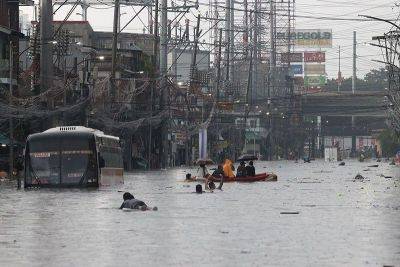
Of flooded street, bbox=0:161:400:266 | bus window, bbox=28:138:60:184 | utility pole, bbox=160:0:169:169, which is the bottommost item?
flooded street, bbox=0:161:400:266

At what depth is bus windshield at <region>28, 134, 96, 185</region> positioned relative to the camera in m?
54.8

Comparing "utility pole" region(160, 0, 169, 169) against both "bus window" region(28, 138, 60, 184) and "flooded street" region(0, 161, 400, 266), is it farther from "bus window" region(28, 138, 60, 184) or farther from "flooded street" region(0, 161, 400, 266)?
"flooded street" region(0, 161, 400, 266)

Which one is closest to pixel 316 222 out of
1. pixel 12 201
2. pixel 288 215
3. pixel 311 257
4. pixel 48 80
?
pixel 288 215

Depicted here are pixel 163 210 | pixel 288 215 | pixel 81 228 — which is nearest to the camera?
pixel 81 228

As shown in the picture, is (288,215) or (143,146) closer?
(288,215)

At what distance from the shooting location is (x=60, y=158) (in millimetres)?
54812

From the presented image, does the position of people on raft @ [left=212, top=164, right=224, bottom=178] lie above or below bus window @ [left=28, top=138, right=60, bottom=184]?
below

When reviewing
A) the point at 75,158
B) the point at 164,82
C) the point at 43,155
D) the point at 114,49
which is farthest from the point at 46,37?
the point at 164,82

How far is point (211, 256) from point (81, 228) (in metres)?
8.04

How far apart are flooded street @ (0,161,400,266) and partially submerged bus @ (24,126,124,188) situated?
8.95 meters

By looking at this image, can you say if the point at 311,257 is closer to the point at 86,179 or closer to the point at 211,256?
the point at 211,256

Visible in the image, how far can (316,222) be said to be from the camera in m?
30.2

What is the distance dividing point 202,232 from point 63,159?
29.0 m

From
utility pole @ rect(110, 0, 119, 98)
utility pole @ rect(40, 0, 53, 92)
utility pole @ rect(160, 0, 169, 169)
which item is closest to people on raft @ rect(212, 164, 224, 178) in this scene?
utility pole @ rect(40, 0, 53, 92)
